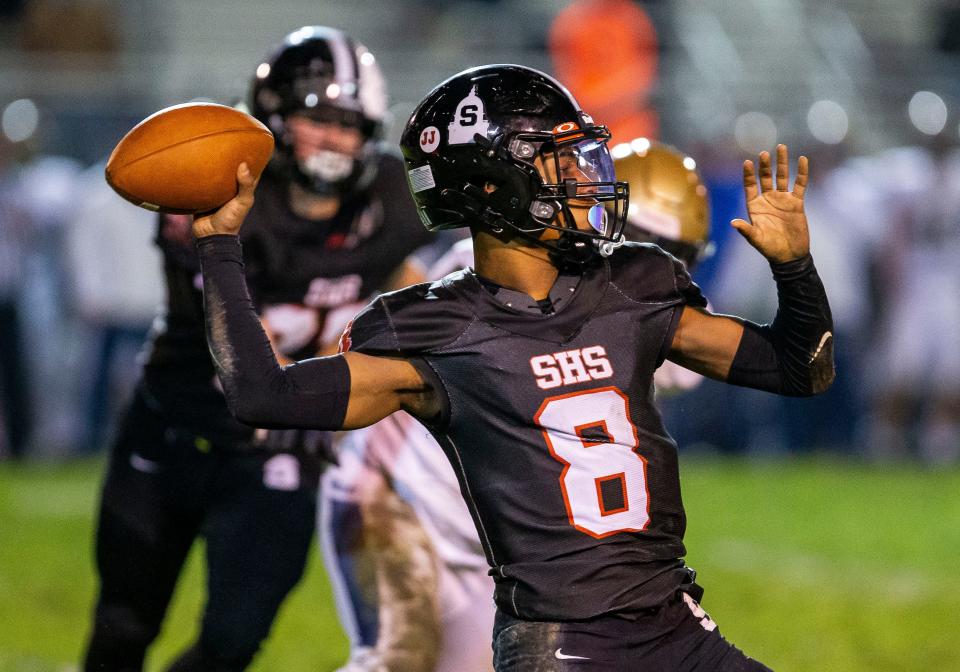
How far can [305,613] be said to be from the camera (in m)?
6.44

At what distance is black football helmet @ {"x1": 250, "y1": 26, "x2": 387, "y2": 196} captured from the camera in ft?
14.3

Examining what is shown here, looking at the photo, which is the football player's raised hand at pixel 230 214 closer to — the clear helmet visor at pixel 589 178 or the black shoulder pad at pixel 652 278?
the clear helmet visor at pixel 589 178

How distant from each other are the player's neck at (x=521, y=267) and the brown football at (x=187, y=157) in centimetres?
52

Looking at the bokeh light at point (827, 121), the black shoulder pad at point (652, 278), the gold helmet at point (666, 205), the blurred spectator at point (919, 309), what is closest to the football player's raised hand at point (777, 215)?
the black shoulder pad at point (652, 278)

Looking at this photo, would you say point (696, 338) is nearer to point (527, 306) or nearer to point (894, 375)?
point (527, 306)

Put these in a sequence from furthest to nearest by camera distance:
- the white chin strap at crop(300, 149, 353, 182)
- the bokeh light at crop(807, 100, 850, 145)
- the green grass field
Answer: the bokeh light at crop(807, 100, 850, 145), the green grass field, the white chin strap at crop(300, 149, 353, 182)

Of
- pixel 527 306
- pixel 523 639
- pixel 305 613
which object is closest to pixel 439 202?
pixel 527 306

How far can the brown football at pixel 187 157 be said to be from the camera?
300 cm

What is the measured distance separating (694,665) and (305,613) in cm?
372

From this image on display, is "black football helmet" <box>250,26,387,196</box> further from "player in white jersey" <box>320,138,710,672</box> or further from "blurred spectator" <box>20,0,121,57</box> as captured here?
"blurred spectator" <box>20,0,121,57</box>

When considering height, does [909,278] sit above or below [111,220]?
below

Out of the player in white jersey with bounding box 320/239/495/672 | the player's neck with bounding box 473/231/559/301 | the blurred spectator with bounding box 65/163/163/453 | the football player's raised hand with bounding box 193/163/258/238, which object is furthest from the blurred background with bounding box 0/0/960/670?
the football player's raised hand with bounding box 193/163/258/238

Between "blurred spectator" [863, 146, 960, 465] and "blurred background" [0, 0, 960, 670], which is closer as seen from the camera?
"blurred background" [0, 0, 960, 670]

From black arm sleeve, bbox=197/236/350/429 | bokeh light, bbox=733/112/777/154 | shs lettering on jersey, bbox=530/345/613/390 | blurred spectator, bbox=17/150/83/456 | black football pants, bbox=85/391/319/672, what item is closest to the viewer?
black arm sleeve, bbox=197/236/350/429
